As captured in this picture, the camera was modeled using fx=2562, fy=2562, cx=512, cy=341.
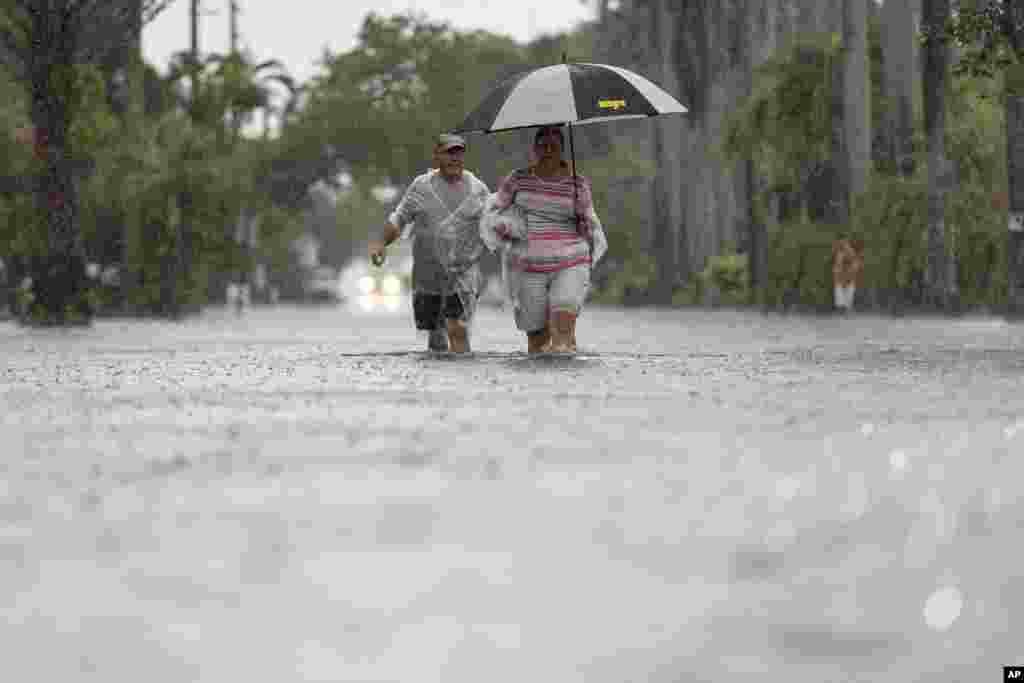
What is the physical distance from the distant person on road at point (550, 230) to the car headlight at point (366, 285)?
74598 millimetres

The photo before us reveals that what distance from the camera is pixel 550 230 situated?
60.4 feet

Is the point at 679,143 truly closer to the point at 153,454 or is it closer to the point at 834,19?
the point at 834,19

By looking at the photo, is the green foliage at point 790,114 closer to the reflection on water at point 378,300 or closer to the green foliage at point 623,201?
the green foliage at point 623,201

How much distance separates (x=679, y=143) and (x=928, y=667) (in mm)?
68568

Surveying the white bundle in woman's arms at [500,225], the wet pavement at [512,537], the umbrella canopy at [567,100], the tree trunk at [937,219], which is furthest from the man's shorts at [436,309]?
the tree trunk at [937,219]

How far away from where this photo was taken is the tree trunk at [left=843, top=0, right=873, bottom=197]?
4703 cm

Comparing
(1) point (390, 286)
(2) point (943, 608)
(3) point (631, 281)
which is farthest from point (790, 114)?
(1) point (390, 286)

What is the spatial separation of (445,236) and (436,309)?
765 mm

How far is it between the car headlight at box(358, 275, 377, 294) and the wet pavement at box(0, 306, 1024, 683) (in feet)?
262

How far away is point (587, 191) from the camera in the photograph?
61.2ft

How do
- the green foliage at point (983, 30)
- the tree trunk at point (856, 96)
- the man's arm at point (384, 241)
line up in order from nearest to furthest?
1. the man's arm at point (384, 241)
2. the green foliage at point (983, 30)
3. the tree trunk at point (856, 96)

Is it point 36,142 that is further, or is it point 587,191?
point 36,142

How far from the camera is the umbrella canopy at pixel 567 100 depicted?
18703mm

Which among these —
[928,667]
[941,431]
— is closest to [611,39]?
[941,431]
